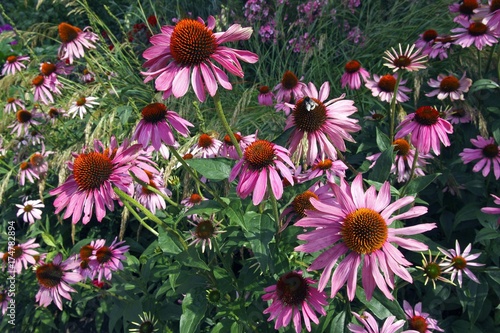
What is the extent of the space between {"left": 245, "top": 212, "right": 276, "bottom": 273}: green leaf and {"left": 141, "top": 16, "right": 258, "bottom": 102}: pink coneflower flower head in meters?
0.37

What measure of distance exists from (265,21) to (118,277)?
270 centimetres

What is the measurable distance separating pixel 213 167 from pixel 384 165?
508 millimetres

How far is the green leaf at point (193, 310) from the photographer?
51.8 inches

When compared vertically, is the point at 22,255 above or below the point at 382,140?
below

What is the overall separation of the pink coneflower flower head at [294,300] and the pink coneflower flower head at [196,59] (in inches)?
21.8

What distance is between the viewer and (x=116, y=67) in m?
3.48

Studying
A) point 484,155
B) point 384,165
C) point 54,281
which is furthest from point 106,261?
point 484,155

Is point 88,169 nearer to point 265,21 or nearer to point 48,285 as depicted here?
point 48,285

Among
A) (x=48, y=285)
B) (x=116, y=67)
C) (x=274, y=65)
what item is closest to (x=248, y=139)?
(x=48, y=285)

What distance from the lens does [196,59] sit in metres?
1.04

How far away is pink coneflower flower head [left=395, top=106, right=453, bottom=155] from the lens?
4.52 feet

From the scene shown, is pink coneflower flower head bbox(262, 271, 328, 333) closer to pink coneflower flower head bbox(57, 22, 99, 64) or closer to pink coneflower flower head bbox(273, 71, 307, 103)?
pink coneflower flower head bbox(273, 71, 307, 103)

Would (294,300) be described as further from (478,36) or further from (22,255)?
(478,36)

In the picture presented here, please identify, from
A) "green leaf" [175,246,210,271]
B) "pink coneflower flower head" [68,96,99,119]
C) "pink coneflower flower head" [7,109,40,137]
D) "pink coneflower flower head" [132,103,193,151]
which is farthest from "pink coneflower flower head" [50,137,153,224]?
"pink coneflower flower head" [7,109,40,137]
